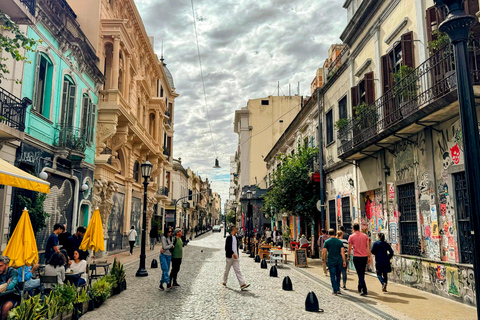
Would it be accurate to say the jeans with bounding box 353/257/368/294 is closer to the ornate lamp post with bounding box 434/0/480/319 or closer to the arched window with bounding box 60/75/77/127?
the ornate lamp post with bounding box 434/0/480/319

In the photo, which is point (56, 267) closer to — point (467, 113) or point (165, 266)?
point (165, 266)

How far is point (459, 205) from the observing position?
29.0ft

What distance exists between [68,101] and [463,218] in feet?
47.9

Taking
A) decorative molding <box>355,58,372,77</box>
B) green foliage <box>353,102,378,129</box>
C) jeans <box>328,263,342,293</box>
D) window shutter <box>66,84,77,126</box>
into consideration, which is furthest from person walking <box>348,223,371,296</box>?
window shutter <box>66,84,77,126</box>

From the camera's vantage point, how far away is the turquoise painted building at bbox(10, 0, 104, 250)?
Answer: 40.8 feet

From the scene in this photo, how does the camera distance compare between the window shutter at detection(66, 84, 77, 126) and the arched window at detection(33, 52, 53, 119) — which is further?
the window shutter at detection(66, 84, 77, 126)

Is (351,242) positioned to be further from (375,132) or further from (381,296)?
(375,132)

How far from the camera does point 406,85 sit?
1012 centimetres

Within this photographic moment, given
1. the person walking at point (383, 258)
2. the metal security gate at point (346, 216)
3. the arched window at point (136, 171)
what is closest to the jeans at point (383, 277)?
the person walking at point (383, 258)

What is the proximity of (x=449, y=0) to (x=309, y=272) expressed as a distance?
11.9 m

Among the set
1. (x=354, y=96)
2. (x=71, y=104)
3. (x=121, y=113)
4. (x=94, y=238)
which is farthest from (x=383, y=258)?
(x=121, y=113)

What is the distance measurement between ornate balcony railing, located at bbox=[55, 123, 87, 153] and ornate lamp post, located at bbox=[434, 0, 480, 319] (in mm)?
13561

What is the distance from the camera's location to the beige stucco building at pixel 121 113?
19.2 meters

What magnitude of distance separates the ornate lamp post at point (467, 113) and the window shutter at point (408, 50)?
698 cm
